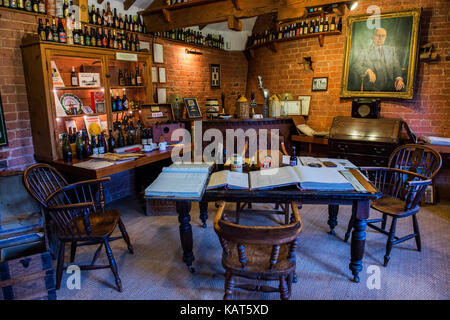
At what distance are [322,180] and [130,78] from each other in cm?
315

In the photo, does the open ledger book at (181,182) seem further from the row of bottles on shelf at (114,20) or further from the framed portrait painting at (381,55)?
the framed portrait painting at (381,55)

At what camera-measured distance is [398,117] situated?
456cm

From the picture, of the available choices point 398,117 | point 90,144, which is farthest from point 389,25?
point 90,144

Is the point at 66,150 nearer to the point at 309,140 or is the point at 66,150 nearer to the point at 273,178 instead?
the point at 273,178

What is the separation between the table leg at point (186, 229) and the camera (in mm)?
2348

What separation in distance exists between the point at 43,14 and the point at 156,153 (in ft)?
6.16

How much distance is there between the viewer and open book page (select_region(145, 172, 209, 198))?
81.1 inches

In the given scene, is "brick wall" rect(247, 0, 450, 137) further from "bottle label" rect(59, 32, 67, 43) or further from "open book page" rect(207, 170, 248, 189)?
"bottle label" rect(59, 32, 67, 43)

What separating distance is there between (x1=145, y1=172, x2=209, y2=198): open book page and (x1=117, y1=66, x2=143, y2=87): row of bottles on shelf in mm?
2254

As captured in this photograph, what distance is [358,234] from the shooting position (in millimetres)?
2285

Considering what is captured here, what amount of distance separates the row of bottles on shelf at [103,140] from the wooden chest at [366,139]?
2.66 meters

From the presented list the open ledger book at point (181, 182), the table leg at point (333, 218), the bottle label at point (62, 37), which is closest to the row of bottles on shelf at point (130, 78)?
the bottle label at point (62, 37)
